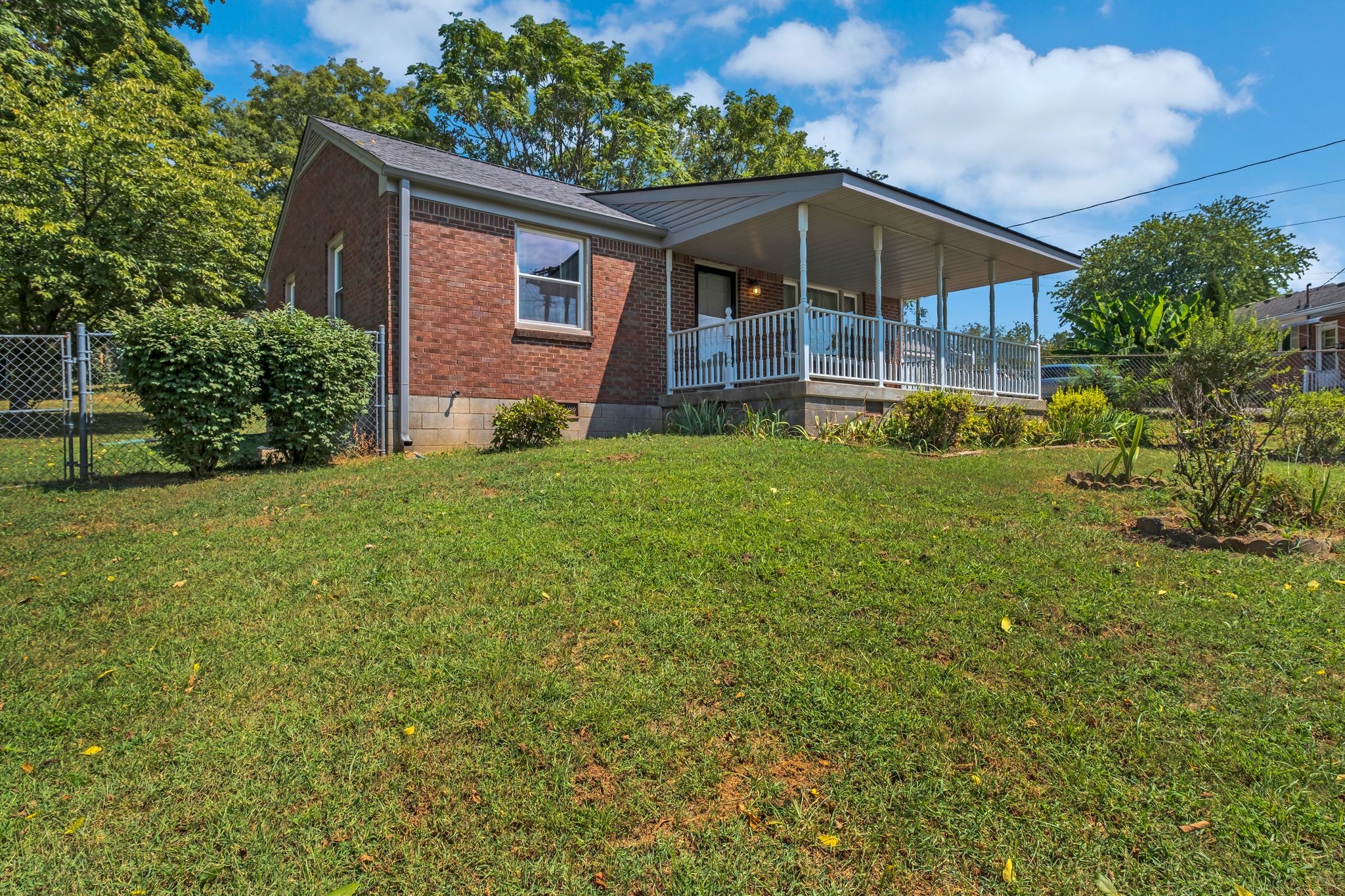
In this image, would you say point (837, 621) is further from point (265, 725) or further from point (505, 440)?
point (505, 440)

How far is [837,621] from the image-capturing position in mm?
3717

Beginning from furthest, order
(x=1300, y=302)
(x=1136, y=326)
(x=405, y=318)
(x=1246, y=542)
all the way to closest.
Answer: (x=1300, y=302) → (x=1136, y=326) → (x=405, y=318) → (x=1246, y=542)

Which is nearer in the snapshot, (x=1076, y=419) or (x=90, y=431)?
(x=90, y=431)

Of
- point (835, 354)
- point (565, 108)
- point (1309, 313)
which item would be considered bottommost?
point (835, 354)

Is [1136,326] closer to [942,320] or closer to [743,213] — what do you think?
[942,320]

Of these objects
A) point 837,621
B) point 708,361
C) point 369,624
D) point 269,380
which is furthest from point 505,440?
point 837,621

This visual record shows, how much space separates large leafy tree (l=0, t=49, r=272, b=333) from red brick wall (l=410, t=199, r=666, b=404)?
8330 mm

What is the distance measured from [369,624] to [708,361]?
28.9ft

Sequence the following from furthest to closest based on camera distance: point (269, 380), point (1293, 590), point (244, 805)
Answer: point (269, 380) < point (1293, 590) < point (244, 805)

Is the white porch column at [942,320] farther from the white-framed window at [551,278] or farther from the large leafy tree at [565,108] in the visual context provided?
the large leafy tree at [565,108]

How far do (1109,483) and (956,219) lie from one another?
6.39 metres

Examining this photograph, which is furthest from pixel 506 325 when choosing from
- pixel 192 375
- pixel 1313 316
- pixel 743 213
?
pixel 1313 316

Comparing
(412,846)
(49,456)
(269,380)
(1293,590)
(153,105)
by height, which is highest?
(153,105)

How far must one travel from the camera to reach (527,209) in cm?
1097
